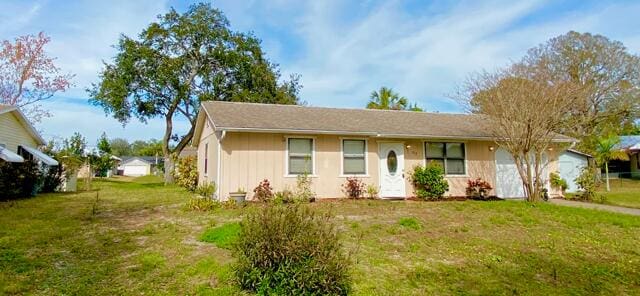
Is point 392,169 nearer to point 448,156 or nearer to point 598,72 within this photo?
point 448,156

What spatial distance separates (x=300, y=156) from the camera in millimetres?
12383

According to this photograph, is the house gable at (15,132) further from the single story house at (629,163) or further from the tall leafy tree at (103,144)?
the single story house at (629,163)

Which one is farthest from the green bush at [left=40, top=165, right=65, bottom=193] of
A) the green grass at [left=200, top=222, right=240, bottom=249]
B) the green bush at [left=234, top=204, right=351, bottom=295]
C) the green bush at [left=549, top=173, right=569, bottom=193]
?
the green bush at [left=549, top=173, right=569, bottom=193]

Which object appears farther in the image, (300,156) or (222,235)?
(300,156)

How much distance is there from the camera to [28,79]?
86.5 feet

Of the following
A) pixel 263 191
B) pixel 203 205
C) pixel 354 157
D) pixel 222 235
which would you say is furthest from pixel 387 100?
pixel 222 235

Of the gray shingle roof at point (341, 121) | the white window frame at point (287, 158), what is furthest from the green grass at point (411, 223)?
the gray shingle roof at point (341, 121)

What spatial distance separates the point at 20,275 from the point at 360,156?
10096 mm

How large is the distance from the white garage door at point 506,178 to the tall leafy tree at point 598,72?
1533 centimetres

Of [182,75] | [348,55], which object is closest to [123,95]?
[182,75]

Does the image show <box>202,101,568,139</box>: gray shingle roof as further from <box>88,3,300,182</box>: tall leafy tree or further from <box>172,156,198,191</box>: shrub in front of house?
<box>88,3,300,182</box>: tall leafy tree

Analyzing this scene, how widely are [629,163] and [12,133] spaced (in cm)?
4635

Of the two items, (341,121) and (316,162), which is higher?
(341,121)

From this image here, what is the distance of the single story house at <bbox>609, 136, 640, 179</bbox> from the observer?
29.7 metres
